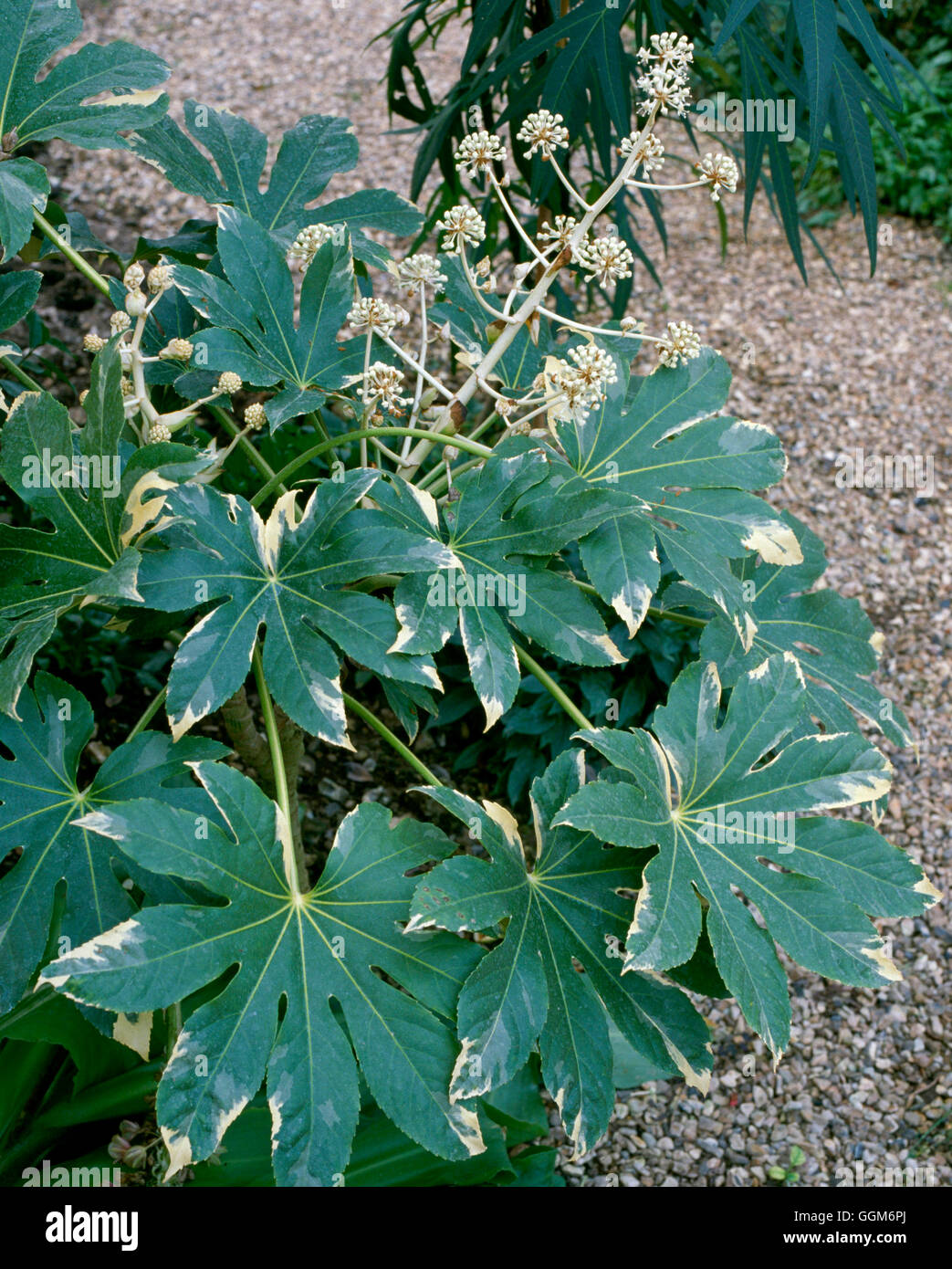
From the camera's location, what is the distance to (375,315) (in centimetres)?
143

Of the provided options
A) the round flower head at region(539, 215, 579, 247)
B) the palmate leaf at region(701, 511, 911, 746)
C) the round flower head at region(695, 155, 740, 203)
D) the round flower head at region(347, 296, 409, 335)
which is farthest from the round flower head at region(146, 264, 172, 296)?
the palmate leaf at region(701, 511, 911, 746)

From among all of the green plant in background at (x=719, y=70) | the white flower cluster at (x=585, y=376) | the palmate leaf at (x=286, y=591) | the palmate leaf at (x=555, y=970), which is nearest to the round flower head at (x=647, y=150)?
the green plant in background at (x=719, y=70)

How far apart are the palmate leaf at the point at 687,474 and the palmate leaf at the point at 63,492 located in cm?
58

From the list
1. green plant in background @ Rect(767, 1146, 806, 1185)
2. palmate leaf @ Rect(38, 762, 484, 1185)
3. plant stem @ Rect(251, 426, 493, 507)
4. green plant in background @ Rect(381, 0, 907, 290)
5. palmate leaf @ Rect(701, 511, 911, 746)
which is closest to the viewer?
palmate leaf @ Rect(38, 762, 484, 1185)

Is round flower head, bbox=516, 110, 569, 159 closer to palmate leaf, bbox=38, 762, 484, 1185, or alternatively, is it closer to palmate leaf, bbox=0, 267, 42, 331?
palmate leaf, bbox=0, 267, 42, 331

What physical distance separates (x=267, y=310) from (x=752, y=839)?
0.99 metres

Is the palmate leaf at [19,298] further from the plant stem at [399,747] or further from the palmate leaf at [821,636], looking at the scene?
the palmate leaf at [821,636]

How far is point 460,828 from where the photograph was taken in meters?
2.51

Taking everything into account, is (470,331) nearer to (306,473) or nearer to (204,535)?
(204,535)

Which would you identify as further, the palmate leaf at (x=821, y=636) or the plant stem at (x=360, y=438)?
the palmate leaf at (x=821, y=636)

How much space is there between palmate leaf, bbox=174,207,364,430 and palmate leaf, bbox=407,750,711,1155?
2.19 ft

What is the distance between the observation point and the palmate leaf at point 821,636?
167cm

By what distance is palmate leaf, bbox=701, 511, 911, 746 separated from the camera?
167 centimetres

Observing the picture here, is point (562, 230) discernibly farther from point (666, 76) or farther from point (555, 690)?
point (555, 690)
